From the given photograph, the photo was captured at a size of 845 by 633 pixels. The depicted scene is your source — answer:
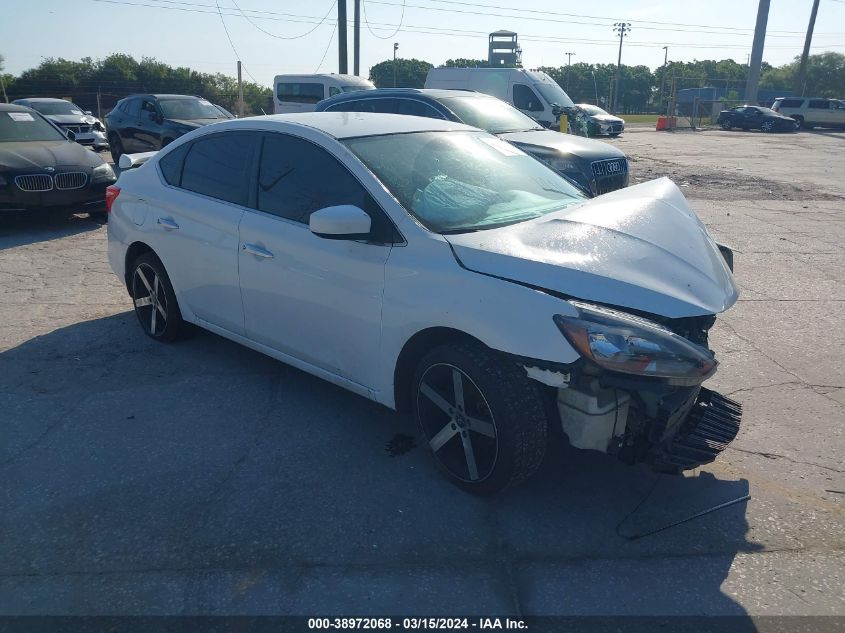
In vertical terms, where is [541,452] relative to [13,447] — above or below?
above

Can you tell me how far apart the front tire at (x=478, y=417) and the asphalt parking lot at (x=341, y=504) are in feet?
0.61

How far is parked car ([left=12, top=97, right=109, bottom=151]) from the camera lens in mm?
18656

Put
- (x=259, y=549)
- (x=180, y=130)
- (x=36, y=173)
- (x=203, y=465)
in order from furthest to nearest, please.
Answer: (x=180, y=130), (x=36, y=173), (x=203, y=465), (x=259, y=549)

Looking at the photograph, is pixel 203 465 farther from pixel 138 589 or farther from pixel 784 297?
pixel 784 297

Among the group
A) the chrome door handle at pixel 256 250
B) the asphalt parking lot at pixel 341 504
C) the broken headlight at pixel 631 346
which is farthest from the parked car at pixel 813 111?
the broken headlight at pixel 631 346

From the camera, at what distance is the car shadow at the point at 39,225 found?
920 centimetres

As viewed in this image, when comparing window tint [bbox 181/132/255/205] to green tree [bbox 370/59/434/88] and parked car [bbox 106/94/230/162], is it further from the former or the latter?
green tree [bbox 370/59/434/88]

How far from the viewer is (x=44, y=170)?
30.7ft

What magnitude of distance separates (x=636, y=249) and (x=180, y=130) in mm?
13526

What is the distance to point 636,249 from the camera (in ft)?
11.1

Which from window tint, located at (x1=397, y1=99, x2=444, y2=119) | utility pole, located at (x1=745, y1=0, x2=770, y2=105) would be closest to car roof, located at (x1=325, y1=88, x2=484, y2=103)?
window tint, located at (x1=397, y1=99, x2=444, y2=119)

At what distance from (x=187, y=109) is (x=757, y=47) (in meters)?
37.5

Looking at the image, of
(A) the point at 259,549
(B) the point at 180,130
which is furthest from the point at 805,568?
(B) the point at 180,130

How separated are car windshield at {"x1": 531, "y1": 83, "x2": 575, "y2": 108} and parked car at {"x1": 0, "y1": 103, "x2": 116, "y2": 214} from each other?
41.6ft
